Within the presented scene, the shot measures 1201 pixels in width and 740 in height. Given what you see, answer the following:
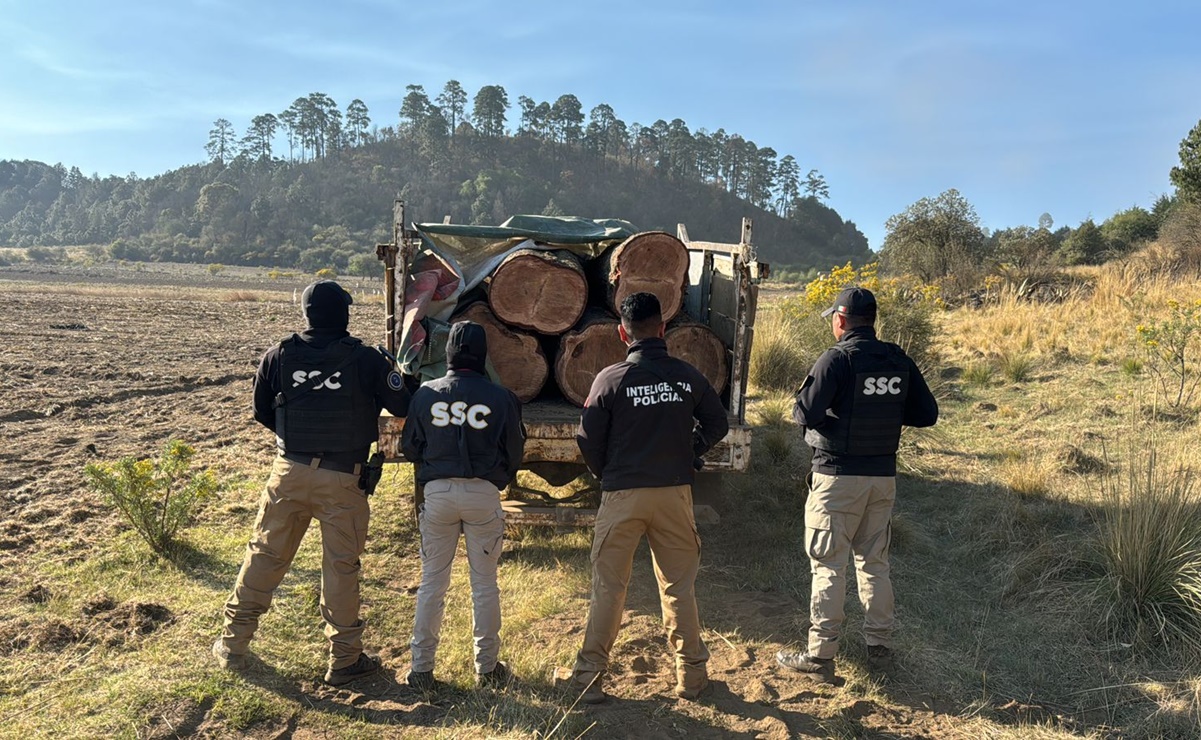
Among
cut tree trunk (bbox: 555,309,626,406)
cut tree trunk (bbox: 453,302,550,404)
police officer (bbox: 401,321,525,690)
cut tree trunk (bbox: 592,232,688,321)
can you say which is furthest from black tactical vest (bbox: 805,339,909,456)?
cut tree trunk (bbox: 453,302,550,404)

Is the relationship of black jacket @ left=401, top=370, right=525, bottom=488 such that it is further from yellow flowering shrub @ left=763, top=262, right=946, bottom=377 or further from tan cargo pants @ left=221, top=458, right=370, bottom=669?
yellow flowering shrub @ left=763, top=262, right=946, bottom=377

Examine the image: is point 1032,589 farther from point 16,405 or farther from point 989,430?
point 16,405

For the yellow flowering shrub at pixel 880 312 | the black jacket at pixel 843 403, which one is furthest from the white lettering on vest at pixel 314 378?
the yellow flowering shrub at pixel 880 312

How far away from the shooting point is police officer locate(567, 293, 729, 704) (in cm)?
369

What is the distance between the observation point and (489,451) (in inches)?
150

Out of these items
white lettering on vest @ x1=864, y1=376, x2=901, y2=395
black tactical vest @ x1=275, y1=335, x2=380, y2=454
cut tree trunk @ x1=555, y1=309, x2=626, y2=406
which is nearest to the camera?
black tactical vest @ x1=275, y1=335, x2=380, y2=454

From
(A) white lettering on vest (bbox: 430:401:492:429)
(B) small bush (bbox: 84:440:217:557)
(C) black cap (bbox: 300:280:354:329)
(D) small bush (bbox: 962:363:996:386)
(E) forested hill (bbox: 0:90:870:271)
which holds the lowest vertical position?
(B) small bush (bbox: 84:440:217:557)

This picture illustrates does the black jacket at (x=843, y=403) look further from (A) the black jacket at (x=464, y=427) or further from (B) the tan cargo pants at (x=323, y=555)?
(B) the tan cargo pants at (x=323, y=555)

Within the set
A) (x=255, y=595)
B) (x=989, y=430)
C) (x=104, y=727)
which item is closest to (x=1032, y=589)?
(x=989, y=430)

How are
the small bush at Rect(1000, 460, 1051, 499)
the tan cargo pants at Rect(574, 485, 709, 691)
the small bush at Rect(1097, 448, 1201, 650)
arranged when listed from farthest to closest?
the small bush at Rect(1000, 460, 1051, 499) → the small bush at Rect(1097, 448, 1201, 650) → the tan cargo pants at Rect(574, 485, 709, 691)

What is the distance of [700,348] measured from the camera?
17.4 ft

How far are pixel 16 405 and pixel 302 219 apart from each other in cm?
9414

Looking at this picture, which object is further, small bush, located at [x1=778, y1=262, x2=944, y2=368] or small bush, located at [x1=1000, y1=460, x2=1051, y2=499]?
small bush, located at [x1=778, y1=262, x2=944, y2=368]

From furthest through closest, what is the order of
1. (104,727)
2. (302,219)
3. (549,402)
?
(302,219)
(549,402)
(104,727)
